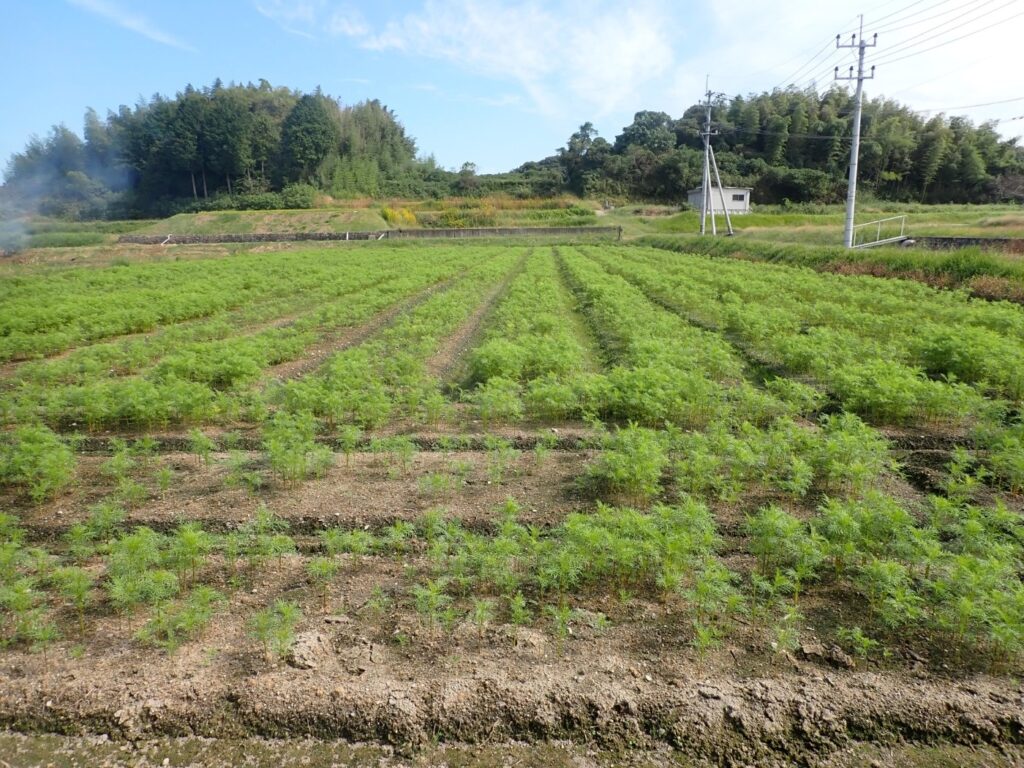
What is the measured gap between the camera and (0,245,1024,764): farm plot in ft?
12.2

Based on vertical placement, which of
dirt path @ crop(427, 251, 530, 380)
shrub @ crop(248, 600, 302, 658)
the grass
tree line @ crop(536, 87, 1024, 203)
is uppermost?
tree line @ crop(536, 87, 1024, 203)

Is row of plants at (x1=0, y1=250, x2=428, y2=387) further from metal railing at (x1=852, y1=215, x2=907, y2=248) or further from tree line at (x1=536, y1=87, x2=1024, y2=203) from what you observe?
tree line at (x1=536, y1=87, x2=1024, y2=203)

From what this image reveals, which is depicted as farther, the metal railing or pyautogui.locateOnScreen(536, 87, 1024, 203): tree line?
pyautogui.locateOnScreen(536, 87, 1024, 203): tree line

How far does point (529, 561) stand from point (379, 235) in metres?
64.4

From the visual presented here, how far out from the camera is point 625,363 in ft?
39.7

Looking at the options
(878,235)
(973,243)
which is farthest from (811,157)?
(973,243)

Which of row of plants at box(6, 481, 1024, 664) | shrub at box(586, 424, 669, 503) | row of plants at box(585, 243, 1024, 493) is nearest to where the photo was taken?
row of plants at box(6, 481, 1024, 664)

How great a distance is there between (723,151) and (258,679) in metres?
92.4

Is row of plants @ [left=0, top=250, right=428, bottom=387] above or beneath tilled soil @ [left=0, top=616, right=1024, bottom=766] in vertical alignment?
above

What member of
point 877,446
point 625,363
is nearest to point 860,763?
point 877,446

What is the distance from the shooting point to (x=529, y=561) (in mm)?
5133

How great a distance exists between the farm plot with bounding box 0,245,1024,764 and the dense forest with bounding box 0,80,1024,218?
79095 millimetres

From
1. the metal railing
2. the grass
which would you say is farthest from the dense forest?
the metal railing

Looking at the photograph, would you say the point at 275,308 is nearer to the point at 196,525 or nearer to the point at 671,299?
the point at 671,299
